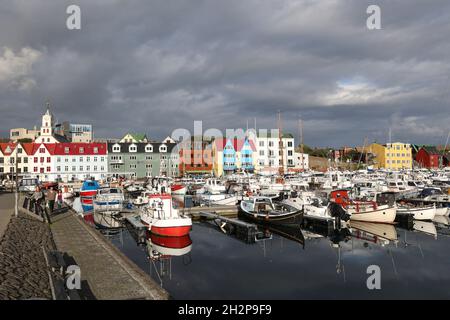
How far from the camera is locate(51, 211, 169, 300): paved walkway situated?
13470mm

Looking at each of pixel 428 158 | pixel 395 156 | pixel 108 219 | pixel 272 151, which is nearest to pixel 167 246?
pixel 108 219

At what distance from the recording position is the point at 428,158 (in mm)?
141875

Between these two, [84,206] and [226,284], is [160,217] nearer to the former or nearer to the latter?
[226,284]

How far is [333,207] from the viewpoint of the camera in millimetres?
34719

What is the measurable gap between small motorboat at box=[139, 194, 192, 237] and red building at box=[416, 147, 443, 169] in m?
133

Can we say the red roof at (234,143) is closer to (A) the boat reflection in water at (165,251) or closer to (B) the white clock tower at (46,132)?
(B) the white clock tower at (46,132)

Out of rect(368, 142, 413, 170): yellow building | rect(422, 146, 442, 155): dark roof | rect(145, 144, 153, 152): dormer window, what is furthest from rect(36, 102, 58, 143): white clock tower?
rect(422, 146, 442, 155): dark roof

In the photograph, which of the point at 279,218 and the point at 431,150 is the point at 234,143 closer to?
the point at 279,218

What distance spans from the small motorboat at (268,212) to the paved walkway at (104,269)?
16.2 meters

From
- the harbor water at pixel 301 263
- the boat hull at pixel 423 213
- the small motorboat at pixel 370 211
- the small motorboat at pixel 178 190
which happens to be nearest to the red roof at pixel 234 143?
the small motorboat at pixel 178 190

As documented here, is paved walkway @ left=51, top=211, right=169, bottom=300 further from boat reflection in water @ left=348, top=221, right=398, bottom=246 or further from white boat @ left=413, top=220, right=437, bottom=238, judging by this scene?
white boat @ left=413, top=220, right=437, bottom=238

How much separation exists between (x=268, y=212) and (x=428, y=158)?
126842 mm
